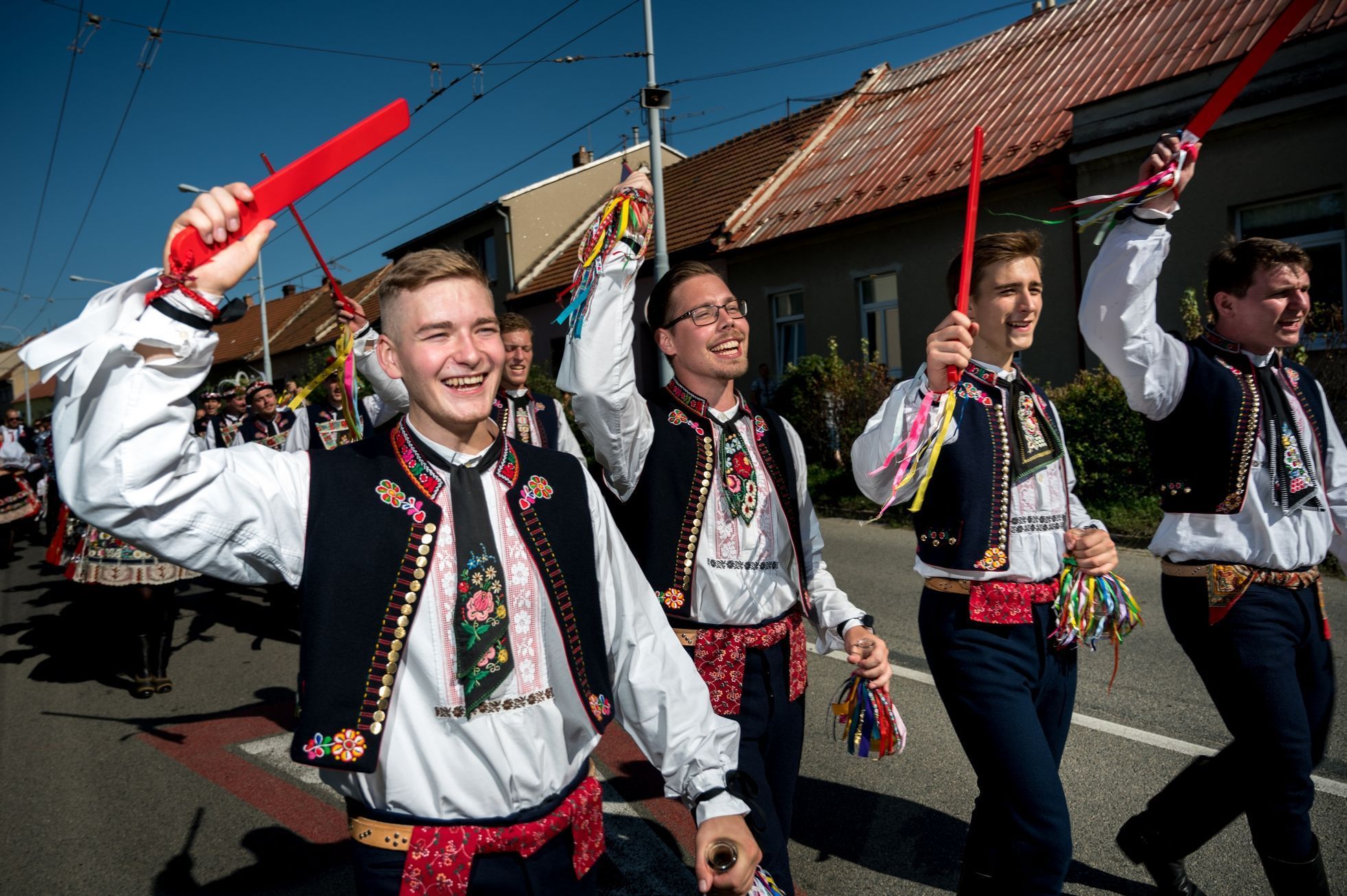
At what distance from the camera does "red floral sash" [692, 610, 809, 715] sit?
2654 mm

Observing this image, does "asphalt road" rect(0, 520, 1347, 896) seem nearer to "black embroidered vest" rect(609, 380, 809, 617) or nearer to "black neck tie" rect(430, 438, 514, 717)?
"black embroidered vest" rect(609, 380, 809, 617)

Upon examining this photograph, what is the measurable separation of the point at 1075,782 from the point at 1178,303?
31.6ft

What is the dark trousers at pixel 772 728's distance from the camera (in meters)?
2.65

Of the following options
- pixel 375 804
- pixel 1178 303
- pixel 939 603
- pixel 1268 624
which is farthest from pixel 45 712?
pixel 1178 303

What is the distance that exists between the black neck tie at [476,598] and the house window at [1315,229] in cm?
1138

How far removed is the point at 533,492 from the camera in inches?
78.8

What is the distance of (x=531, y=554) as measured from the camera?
1943 millimetres

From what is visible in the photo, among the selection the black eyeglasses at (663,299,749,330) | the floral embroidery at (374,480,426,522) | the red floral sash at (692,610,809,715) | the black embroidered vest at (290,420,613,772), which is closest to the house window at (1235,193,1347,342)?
the black eyeglasses at (663,299,749,330)

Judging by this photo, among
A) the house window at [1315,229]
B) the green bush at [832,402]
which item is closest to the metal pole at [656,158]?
the green bush at [832,402]

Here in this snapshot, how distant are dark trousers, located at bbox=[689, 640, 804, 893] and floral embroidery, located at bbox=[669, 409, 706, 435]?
667mm

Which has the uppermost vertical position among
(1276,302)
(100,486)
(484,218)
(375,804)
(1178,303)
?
(484,218)

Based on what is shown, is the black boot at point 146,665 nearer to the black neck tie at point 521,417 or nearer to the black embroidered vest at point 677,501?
the black neck tie at point 521,417

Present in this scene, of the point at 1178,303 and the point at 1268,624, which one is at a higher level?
the point at 1178,303

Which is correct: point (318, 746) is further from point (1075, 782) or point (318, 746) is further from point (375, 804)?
point (1075, 782)
